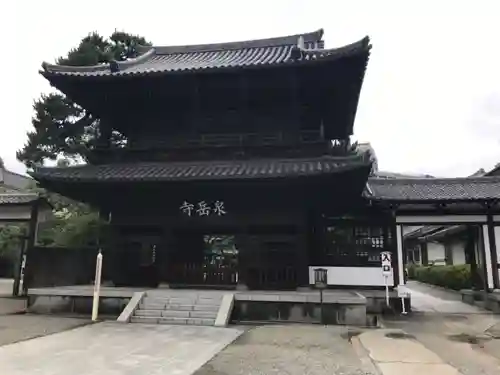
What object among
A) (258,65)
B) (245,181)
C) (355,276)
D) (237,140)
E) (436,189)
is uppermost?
(258,65)

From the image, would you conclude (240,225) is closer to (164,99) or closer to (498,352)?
(164,99)

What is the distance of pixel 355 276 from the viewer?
578 inches

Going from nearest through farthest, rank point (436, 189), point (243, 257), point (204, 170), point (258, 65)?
1. point (258, 65)
2. point (204, 170)
3. point (243, 257)
4. point (436, 189)

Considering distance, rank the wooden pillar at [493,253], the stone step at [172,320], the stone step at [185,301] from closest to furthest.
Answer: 1. the stone step at [172,320]
2. the stone step at [185,301]
3. the wooden pillar at [493,253]

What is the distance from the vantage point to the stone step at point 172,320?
1140 centimetres

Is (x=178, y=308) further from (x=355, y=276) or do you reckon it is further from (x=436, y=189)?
(x=436, y=189)

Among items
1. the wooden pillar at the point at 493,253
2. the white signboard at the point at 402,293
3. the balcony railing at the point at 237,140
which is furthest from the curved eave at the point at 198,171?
the wooden pillar at the point at 493,253

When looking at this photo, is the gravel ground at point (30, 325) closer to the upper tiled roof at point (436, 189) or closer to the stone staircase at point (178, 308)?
the stone staircase at point (178, 308)

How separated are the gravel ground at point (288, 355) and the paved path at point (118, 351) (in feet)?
1.24

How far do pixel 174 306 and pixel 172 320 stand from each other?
1.97ft

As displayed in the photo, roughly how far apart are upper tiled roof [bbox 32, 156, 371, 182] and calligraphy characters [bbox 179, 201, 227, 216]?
1.17m

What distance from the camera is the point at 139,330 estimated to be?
10336 millimetres

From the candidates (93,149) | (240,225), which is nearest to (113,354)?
(240,225)

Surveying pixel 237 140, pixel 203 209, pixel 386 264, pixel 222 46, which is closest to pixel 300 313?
pixel 386 264
